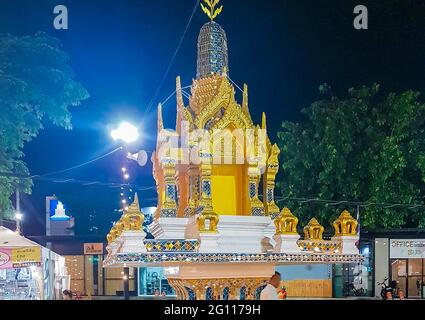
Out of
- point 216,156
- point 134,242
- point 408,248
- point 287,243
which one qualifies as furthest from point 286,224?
point 408,248

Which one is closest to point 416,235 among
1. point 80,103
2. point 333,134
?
point 333,134

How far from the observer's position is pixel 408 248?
11219mm

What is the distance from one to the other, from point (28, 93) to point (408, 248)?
7819 mm

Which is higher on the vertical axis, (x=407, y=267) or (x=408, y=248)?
(x=408, y=248)

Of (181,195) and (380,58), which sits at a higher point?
(380,58)

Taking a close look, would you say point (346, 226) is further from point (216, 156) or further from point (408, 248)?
point (408, 248)

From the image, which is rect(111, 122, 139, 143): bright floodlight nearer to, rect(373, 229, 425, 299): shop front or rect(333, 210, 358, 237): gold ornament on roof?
rect(333, 210, 358, 237): gold ornament on roof

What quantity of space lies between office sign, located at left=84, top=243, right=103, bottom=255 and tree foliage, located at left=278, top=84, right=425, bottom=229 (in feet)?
16.5

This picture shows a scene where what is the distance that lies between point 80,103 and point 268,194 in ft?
23.4

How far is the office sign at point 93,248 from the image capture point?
42.4ft

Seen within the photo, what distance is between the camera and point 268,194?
3.05m

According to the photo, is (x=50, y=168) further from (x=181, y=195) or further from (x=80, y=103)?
(x=181, y=195)

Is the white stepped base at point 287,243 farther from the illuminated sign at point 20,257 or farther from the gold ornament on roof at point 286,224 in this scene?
the illuminated sign at point 20,257

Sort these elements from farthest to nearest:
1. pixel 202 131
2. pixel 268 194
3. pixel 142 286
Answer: pixel 142 286 < pixel 268 194 < pixel 202 131
